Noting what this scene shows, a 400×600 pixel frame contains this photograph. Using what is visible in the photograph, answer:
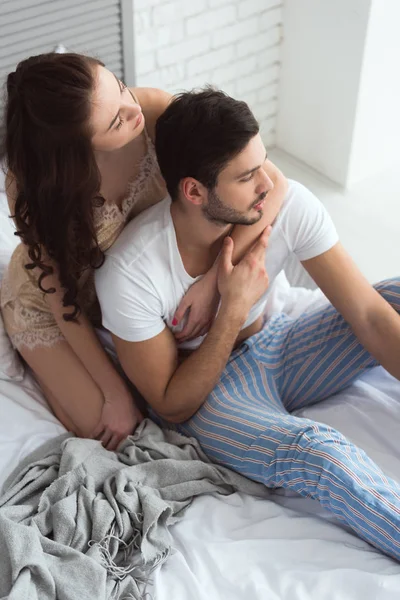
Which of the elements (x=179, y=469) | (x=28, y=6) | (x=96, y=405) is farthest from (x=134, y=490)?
(x=28, y=6)

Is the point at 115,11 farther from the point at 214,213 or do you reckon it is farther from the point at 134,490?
the point at 134,490

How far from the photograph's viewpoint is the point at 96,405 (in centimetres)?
188

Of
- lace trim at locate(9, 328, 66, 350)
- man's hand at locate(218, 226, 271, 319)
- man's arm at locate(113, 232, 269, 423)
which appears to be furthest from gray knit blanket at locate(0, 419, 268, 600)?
man's hand at locate(218, 226, 271, 319)

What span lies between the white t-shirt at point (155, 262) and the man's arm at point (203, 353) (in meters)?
0.05

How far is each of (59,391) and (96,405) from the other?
0.09 meters

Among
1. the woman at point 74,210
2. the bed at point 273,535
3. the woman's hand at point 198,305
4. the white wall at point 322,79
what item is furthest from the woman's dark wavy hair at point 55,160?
the white wall at point 322,79

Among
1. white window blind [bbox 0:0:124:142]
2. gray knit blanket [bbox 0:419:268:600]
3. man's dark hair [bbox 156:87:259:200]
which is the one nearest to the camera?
gray knit blanket [bbox 0:419:268:600]

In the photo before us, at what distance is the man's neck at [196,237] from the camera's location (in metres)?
1.74

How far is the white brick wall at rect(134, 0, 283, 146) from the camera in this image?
106 inches

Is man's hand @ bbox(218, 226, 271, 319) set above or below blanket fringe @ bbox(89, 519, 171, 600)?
above

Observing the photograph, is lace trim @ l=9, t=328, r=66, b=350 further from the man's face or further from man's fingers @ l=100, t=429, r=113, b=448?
the man's face

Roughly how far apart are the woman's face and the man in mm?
84

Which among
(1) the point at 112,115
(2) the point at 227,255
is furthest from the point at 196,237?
(1) the point at 112,115

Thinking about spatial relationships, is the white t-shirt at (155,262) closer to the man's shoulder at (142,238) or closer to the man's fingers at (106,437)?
the man's shoulder at (142,238)
